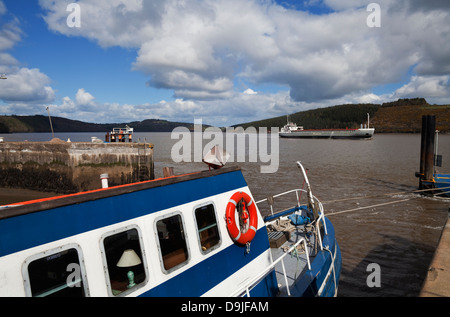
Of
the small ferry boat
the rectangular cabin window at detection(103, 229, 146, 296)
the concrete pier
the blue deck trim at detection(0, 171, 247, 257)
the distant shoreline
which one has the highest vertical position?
the small ferry boat

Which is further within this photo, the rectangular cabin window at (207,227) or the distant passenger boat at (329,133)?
the distant passenger boat at (329,133)

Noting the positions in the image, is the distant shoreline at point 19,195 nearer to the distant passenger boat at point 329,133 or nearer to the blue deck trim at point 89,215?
the blue deck trim at point 89,215

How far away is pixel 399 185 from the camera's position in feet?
73.5

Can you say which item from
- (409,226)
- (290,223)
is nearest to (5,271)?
(290,223)

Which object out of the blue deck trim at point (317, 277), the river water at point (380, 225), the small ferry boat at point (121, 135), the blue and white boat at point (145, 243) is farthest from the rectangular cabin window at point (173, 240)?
the small ferry boat at point (121, 135)

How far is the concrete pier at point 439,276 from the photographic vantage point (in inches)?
204

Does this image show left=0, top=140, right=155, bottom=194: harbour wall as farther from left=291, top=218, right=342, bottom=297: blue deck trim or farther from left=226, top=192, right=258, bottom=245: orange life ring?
left=226, top=192, right=258, bottom=245: orange life ring

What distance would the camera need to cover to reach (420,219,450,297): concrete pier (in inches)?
204

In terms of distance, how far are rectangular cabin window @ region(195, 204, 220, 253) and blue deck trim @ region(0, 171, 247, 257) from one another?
0.87ft

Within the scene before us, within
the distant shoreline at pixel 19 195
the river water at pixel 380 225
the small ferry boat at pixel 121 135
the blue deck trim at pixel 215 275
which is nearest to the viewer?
the blue deck trim at pixel 215 275

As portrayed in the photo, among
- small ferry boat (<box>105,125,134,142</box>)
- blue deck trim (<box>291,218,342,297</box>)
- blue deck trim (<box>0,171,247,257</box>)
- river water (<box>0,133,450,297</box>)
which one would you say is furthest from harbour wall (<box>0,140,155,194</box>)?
blue deck trim (<box>0,171,247,257</box>)

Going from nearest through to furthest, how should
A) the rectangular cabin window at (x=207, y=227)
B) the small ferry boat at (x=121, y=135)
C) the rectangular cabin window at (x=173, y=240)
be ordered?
the rectangular cabin window at (x=173, y=240) < the rectangular cabin window at (x=207, y=227) < the small ferry boat at (x=121, y=135)

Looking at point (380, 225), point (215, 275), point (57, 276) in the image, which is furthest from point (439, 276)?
point (380, 225)
